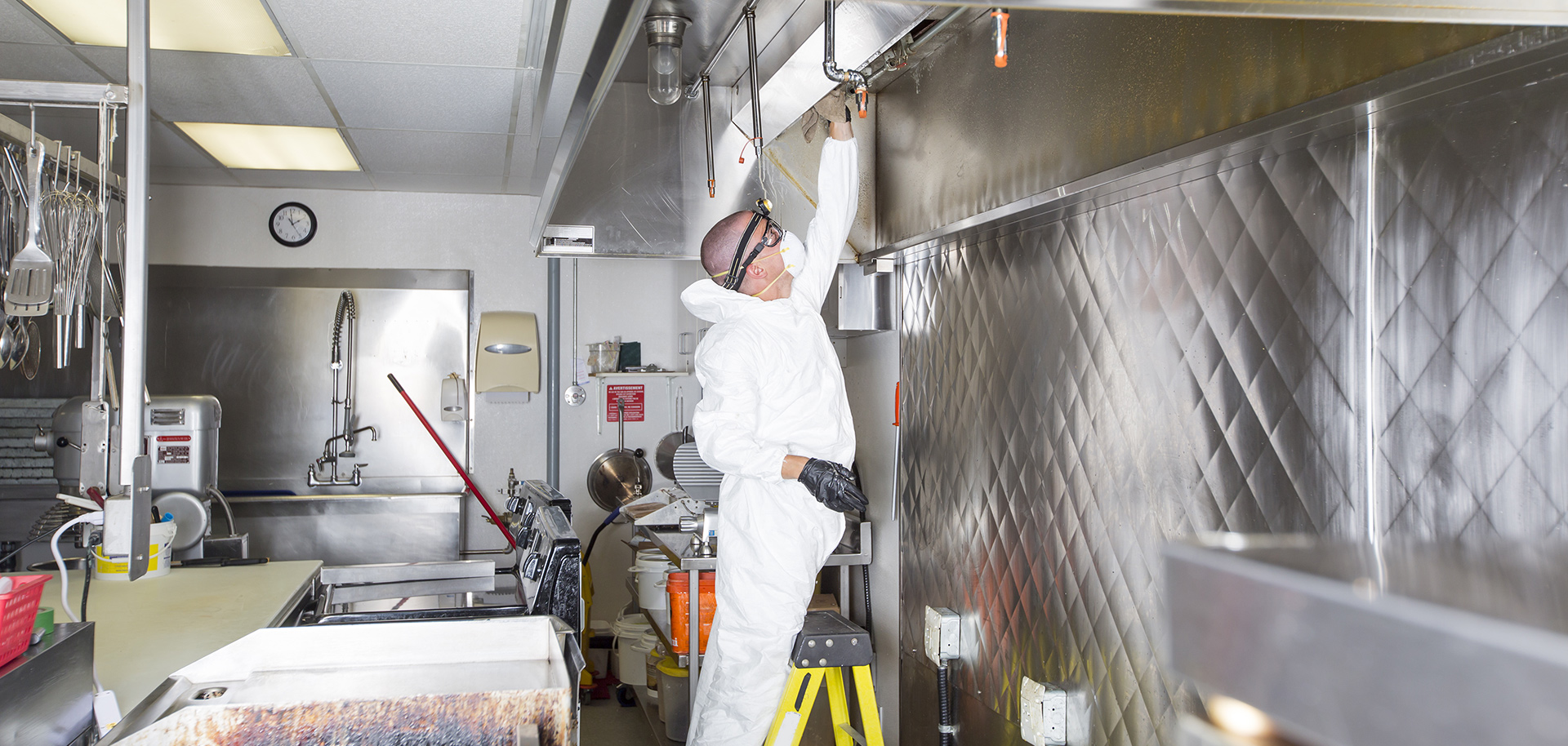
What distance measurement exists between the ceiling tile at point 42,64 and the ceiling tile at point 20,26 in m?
0.06

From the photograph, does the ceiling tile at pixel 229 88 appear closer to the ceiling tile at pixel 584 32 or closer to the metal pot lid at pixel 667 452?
the ceiling tile at pixel 584 32

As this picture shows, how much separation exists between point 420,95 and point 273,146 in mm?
1132

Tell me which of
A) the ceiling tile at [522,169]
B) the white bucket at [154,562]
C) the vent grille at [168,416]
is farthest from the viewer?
the ceiling tile at [522,169]

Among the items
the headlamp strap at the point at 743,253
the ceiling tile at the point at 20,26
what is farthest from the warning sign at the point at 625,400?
the headlamp strap at the point at 743,253

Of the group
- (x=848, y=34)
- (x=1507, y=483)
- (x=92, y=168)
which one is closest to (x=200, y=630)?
(x=92, y=168)

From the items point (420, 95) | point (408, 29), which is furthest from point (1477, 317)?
point (420, 95)

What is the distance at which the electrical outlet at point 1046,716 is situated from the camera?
2.02 metres

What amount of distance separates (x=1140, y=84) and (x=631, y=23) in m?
1.07

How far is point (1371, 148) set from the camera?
1.29 meters

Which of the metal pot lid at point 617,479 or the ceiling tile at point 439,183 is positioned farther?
the metal pot lid at point 617,479

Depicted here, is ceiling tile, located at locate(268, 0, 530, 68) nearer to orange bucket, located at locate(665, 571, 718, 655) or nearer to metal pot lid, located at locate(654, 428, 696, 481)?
orange bucket, located at locate(665, 571, 718, 655)

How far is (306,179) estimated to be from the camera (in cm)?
458

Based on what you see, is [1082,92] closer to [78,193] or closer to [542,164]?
[78,193]

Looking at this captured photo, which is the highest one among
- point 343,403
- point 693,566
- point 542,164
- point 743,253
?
point 542,164
